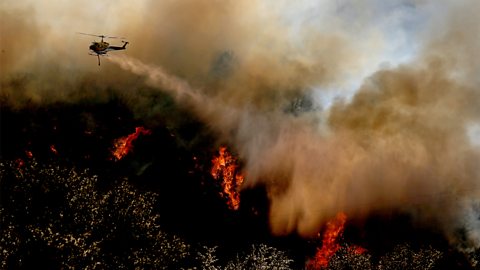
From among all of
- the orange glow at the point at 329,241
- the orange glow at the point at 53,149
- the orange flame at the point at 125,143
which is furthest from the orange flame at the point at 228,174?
the orange glow at the point at 53,149

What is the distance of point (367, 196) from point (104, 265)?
3177 inches

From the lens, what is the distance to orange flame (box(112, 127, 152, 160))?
380 feet

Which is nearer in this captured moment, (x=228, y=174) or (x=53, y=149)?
(x=228, y=174)

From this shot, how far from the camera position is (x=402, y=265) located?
7212 centimetres

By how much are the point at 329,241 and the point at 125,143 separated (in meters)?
63.5

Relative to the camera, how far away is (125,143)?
388 ft

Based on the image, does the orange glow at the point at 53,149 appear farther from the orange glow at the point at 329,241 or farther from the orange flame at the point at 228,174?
the orange glow at the point at 329,241

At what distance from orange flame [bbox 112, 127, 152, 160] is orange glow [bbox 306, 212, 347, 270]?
5824cm

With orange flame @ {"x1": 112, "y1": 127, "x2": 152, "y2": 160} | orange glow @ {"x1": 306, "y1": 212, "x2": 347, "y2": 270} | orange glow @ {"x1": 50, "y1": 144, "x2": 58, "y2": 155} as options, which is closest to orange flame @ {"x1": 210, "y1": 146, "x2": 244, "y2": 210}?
orange flame @ {"x1": 112, "y1": 127, "x2": 152, "y2": 160}

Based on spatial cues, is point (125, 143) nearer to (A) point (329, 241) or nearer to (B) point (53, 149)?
(B) point (53, 149)

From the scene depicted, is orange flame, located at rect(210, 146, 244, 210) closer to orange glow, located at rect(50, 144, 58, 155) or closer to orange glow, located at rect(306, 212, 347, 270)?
orange glow, located at rect(306, 212, 347, 270)

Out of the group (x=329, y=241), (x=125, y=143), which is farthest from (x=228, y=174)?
(x=329, y=241)

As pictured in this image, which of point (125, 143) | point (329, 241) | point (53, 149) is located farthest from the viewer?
point (125, 143)

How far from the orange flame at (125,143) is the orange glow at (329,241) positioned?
191ft
